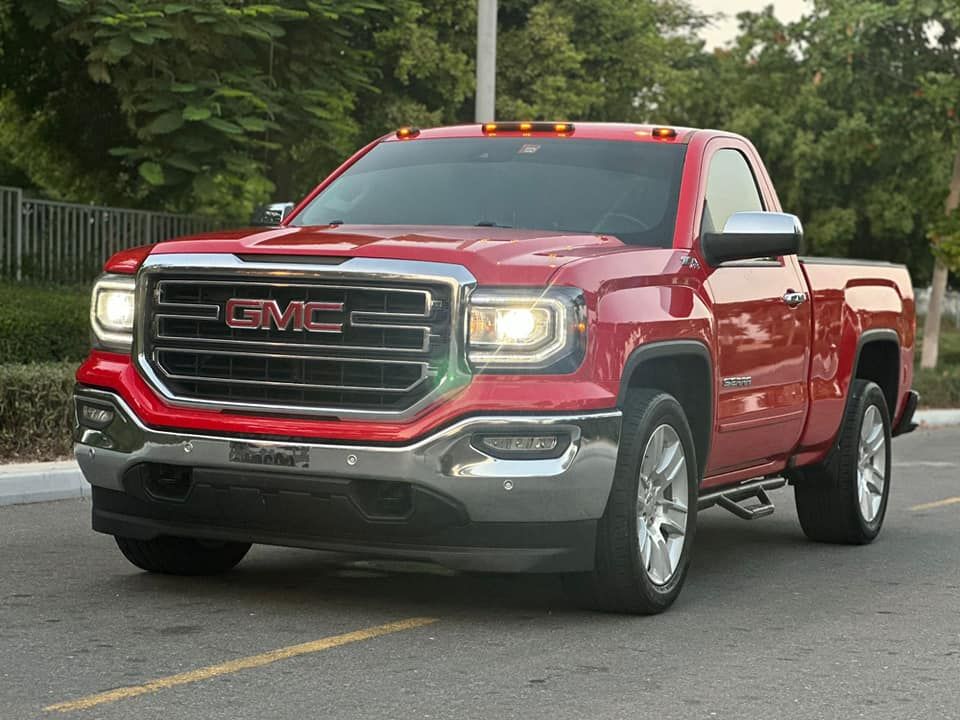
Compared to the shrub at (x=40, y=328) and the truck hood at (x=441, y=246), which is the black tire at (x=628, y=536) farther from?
the shrub at (x=40, y=328)

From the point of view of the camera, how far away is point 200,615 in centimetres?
726

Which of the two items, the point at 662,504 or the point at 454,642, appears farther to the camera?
the point at 662,504

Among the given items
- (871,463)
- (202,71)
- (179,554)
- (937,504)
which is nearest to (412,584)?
(179,554)

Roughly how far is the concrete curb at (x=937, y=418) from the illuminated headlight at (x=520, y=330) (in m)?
17.5

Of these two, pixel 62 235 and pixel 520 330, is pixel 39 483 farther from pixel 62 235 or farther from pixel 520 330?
pixel 62 235

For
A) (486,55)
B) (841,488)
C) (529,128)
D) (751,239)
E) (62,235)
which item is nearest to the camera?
(751,239)

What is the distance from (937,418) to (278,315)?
18.5 meters

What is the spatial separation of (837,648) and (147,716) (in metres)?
2.80

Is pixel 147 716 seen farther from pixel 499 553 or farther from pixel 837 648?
pixel 837 648

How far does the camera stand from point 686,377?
8.11 m

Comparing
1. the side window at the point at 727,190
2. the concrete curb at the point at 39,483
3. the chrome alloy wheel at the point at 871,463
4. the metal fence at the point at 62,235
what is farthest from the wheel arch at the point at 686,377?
the metal fence at the point at 62,235

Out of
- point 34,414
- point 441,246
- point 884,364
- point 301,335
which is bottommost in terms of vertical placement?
point 34,414

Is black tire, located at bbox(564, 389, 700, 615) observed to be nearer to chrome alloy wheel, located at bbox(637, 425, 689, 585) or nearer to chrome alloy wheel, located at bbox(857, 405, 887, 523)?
chrome alloy wheel, located at bbox(637, 425, 689, 585)

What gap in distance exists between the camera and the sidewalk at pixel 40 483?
36.7 ft
